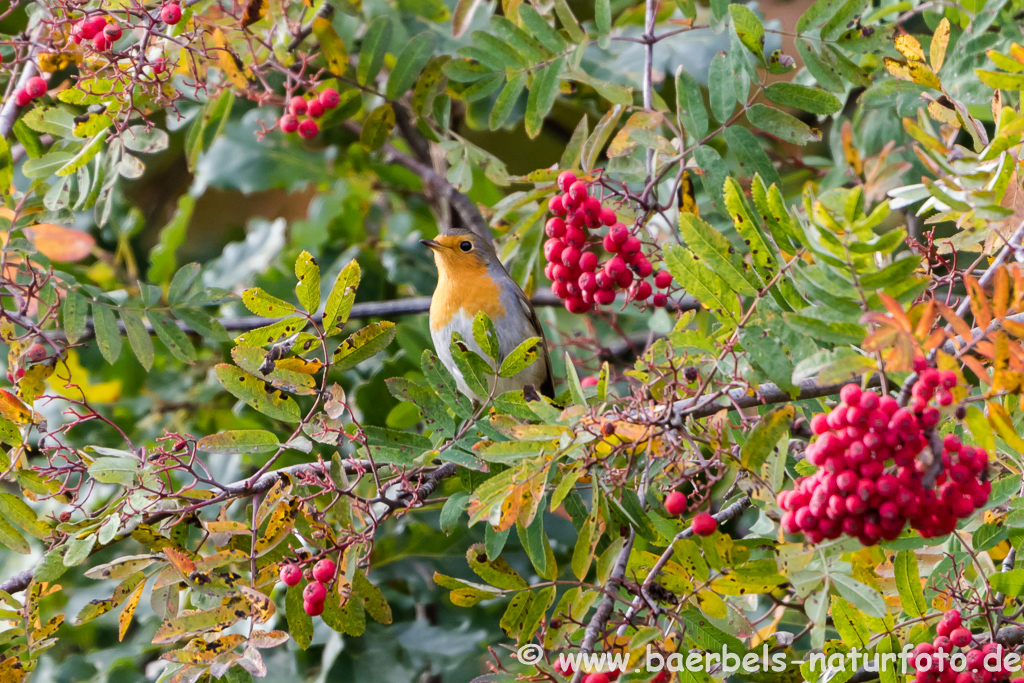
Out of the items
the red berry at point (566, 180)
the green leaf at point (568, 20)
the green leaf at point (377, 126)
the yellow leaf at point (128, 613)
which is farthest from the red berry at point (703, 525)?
the green leaf at point (377, 126)

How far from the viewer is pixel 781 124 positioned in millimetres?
2305

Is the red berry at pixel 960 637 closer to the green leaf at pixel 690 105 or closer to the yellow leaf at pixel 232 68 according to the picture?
the green leaf at pixel 690 105

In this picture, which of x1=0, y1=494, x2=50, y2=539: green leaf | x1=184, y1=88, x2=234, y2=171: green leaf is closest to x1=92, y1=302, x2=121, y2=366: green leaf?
x1=0, y1=494, x2=50, y2=539: green leaf

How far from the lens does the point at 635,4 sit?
13.5 feet

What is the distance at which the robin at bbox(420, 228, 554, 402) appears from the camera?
11.1ft

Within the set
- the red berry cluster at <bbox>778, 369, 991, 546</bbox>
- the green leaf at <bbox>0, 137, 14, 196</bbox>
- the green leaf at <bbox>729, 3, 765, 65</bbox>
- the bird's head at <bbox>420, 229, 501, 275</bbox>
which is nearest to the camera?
the red berry cluster at <bbox>778, 369, 991, 546</bbox>

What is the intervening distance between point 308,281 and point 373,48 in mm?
1556

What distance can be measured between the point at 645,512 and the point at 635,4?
3.01m

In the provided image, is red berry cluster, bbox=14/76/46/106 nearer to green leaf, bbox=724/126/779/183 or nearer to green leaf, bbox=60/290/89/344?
green leaf, bbox=60/290/89/344

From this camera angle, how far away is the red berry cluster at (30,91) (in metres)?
2.49

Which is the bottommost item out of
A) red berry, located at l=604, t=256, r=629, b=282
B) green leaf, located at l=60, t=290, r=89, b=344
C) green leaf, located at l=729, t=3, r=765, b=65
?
green leaf, located at l=60, t=290, r=89, b=344

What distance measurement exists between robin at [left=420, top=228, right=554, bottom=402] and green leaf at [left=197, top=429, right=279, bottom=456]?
1.43 m

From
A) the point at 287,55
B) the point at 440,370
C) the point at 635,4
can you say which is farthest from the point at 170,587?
the point at 635,4

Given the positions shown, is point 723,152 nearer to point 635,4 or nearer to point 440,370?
point 635,4
